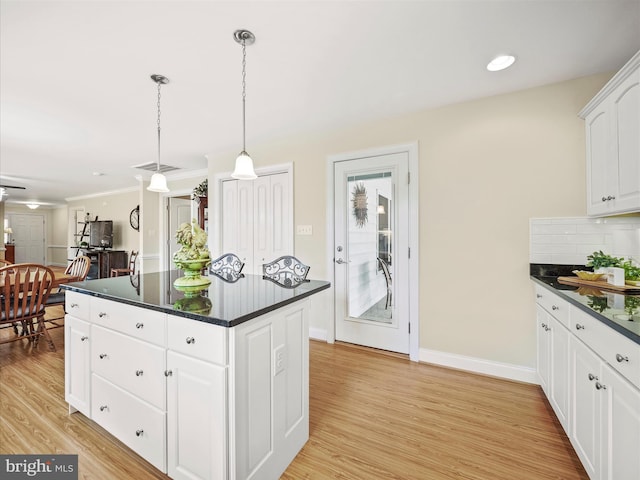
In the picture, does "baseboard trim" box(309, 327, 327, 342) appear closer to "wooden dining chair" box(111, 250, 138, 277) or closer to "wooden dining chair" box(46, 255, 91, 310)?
"wooden dining chair" box(46, 255, 91, 310)

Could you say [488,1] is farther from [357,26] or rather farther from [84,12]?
[84,12]

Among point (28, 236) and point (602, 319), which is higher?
point (28, 236)

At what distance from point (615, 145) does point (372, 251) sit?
6.25 ft

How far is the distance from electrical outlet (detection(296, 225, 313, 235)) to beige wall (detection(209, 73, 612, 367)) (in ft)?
3.90

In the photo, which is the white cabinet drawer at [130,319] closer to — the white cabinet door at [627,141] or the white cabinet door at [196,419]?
the white cabinet door at [196,419]

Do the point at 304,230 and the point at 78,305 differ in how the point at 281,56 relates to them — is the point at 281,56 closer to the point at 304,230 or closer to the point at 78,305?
the point at 304,230

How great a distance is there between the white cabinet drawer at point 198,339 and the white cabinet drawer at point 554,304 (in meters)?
1.75

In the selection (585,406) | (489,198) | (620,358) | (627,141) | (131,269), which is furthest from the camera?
(131,269)

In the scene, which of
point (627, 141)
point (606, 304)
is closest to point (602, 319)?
point (606, 304)

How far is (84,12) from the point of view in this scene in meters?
1.49

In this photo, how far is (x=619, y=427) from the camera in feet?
3.35

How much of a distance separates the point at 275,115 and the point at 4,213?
10.7 m

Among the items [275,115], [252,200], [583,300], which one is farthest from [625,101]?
[252,200]

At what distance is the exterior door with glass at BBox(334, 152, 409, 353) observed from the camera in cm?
281
